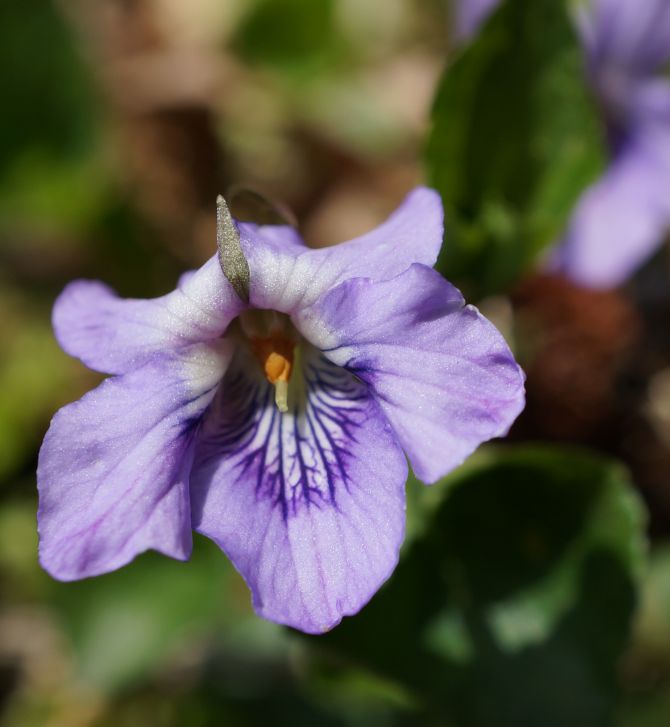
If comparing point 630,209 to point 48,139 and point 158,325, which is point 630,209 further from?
point 48,139

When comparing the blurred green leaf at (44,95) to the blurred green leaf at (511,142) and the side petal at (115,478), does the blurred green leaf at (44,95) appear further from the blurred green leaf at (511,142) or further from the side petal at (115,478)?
the side petal at (115,478)

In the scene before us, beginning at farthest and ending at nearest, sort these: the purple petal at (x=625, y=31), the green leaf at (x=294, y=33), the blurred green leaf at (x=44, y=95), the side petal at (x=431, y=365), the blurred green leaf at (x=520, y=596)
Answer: the green leaf at (x=294, y=33), the blurred green leaf at (x=44, y=95), the purple petal at (x=625, y=31), the blurred green leaf at (x=520, y=596), the side petal at (x=431, y=365)

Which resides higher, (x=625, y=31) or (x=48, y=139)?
(x=625, y=31)

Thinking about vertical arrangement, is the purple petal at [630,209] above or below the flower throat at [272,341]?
below

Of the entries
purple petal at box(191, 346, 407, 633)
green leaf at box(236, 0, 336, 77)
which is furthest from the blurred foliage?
purple petal at box(191, 346, 407, 633)

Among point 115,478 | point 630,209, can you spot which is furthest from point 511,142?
point 115,478

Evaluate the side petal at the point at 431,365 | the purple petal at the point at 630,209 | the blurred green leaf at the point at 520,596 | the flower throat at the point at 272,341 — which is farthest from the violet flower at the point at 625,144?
the side petal at the point at 431,365

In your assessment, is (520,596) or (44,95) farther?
(44,95)
